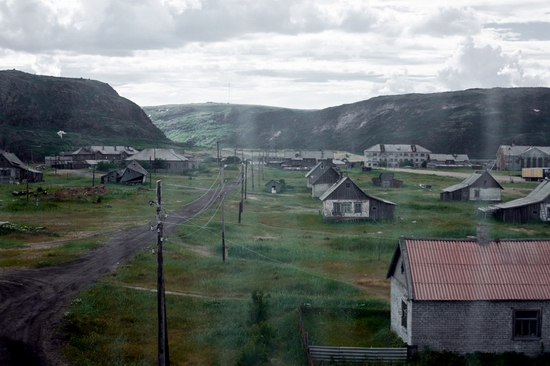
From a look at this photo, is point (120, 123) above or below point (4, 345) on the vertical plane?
above

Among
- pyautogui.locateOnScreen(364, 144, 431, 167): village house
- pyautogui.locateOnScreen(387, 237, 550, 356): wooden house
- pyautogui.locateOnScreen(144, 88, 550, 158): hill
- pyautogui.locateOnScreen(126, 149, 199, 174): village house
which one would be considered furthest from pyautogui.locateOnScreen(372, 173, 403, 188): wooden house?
pyautogui.locateOnScreen(144, 88, 550, 158): hill

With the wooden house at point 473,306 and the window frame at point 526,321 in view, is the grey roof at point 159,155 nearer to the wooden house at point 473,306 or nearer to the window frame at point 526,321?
the wooden house at point 473,306

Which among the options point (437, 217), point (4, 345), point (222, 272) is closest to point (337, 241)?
point (222, 272)

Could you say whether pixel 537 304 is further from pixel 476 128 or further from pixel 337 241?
pixel 476 128

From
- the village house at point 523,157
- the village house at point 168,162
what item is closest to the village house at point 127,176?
the village house at point 168,162

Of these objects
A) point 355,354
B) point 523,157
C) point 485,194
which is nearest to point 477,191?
point 485,194

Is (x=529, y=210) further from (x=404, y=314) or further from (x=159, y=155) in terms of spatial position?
(x=159, y=155)
